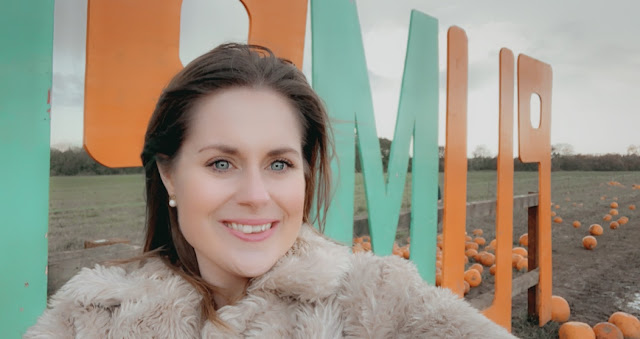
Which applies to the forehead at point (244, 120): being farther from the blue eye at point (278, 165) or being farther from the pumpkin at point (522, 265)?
the pumpkin at point (522, 265)

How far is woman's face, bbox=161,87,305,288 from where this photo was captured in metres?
1.04

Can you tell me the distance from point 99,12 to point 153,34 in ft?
0.67

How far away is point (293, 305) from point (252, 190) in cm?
28

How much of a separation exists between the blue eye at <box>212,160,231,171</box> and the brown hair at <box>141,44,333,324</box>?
146mm

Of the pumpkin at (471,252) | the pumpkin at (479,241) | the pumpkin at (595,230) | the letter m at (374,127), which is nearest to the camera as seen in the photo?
the letter m at (374,127)

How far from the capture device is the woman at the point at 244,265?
3.20 ft

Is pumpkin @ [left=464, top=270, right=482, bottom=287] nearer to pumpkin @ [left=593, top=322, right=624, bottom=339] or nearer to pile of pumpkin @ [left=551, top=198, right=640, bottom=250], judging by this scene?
pumpkin @ [left=593, top=322, right=624, bottom=339]

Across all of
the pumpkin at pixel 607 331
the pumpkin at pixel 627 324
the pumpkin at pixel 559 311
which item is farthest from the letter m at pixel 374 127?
the pumpkin at pixel 559 311

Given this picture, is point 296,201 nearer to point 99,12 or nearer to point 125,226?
point 99,12

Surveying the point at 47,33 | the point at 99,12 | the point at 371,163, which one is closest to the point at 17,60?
the point at 47,33

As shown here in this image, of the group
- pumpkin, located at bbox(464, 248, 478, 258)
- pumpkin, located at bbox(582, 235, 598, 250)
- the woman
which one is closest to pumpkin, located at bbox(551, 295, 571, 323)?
pumpkin, located at bbox(464, 248, 478, 258)

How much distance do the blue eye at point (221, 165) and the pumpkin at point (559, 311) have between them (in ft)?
14.4

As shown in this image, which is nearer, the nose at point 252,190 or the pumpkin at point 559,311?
the nose at point 252,190

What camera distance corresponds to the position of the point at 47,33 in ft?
4.89
